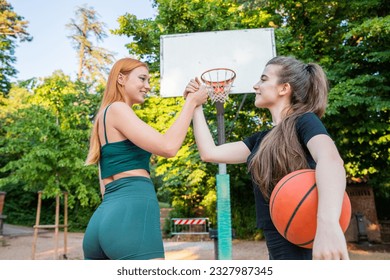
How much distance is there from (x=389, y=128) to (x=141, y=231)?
8259mm

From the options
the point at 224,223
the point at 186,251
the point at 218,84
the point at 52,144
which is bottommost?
the point at 186,251

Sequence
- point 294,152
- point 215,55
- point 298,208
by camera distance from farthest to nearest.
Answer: point 215,55, point 294,152, point 298,208

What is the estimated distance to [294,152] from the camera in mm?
1583

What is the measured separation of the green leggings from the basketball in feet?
1.88

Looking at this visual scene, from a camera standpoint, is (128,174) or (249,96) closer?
(128,174)

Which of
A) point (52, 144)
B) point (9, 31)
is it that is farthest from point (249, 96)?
point (9, 31)

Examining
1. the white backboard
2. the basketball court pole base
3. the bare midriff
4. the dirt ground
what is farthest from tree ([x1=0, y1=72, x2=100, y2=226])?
the bare midriff

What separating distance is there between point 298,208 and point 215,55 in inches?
222

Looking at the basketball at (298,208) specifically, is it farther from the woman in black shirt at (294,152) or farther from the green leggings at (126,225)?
the green leggings at (126,225)

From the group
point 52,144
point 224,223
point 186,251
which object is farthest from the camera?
point 186,251

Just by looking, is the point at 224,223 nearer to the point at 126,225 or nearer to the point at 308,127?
the point at 126,225

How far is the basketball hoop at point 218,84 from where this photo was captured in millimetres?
4742

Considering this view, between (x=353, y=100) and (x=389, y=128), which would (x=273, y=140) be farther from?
(x=389, y=128)

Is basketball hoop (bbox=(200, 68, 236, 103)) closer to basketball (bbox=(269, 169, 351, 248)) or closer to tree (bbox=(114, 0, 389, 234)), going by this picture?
basketball (bbox=(269, 169, 351, 248))
